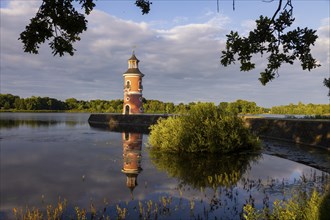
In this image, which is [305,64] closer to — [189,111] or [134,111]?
[189,111]

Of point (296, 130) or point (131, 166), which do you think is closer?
point (131, 166)

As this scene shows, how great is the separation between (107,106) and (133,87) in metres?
77.1

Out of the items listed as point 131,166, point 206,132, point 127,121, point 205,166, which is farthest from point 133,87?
point 205,166

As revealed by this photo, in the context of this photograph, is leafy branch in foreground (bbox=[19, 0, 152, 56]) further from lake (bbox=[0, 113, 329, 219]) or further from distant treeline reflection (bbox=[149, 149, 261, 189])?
distant treeline reflection (bbox=[149, 149, 261, 189])

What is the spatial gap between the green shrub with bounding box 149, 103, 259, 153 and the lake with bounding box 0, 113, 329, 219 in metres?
1.06

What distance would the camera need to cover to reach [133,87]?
57.7 metres

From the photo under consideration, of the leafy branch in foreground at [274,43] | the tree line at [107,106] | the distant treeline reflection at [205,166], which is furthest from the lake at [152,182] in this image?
the tree line at [107,106]

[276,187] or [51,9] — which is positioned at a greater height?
[51,9]

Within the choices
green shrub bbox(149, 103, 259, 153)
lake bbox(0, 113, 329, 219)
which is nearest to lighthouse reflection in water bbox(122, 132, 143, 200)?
lake bbox(0, 113, 329, 219)

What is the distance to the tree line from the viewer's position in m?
114

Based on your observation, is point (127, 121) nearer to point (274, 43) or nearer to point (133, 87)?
point (133, 87)

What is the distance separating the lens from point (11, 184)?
46.2ft

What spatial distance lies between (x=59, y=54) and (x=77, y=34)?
611 millimetres

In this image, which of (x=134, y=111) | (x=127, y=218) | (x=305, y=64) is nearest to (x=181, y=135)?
(x=127, y=218)
